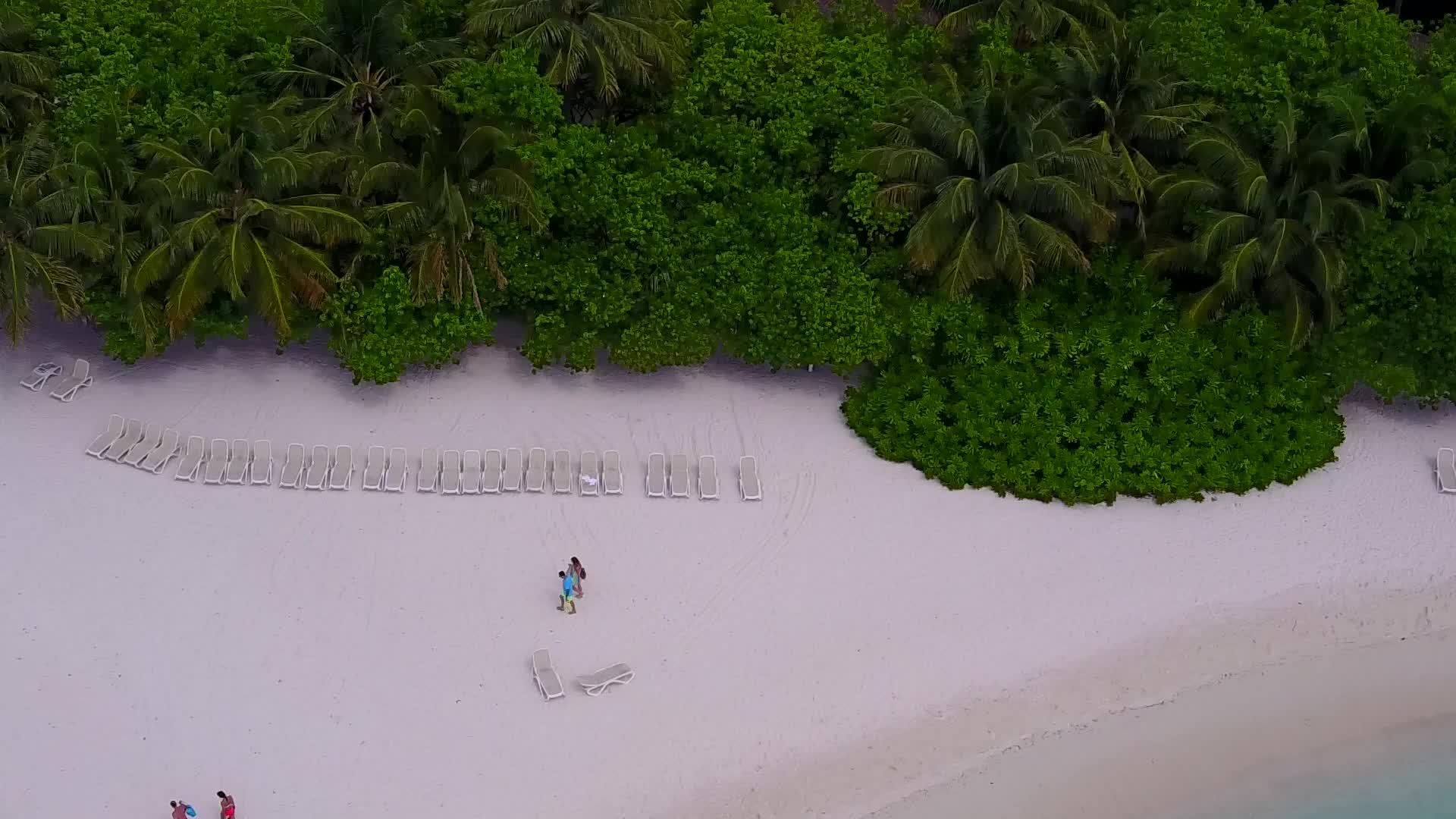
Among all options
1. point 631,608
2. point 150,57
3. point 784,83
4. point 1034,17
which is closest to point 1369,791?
point 631,608

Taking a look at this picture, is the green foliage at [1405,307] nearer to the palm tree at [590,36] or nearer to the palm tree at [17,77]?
the palm tree at [590,36]

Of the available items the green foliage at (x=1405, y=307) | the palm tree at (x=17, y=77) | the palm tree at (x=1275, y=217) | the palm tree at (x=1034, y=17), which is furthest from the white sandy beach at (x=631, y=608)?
the palm tree at (x=1034, y=17)

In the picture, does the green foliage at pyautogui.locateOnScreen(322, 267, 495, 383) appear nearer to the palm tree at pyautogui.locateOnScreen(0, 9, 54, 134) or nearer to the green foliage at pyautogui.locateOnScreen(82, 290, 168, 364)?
the green foliage at pyautogui.locateOnScreen(82, 290, 168, 364)

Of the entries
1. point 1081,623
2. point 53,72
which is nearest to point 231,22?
point 53,72

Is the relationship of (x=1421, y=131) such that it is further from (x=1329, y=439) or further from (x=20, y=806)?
(x=20, y=806)

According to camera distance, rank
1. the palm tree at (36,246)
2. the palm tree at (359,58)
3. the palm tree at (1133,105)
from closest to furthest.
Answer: the palm tree at (36,246)
the palm tree at (1133,105)
the palm tree at (359,58)

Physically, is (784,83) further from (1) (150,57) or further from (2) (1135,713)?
(2) (1135,713)

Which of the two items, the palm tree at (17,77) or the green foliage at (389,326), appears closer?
the green foliage at (389,326)

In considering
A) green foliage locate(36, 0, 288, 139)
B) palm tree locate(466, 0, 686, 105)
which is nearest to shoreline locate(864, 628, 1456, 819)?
palm tree locate(466, 0, 686, 105)
